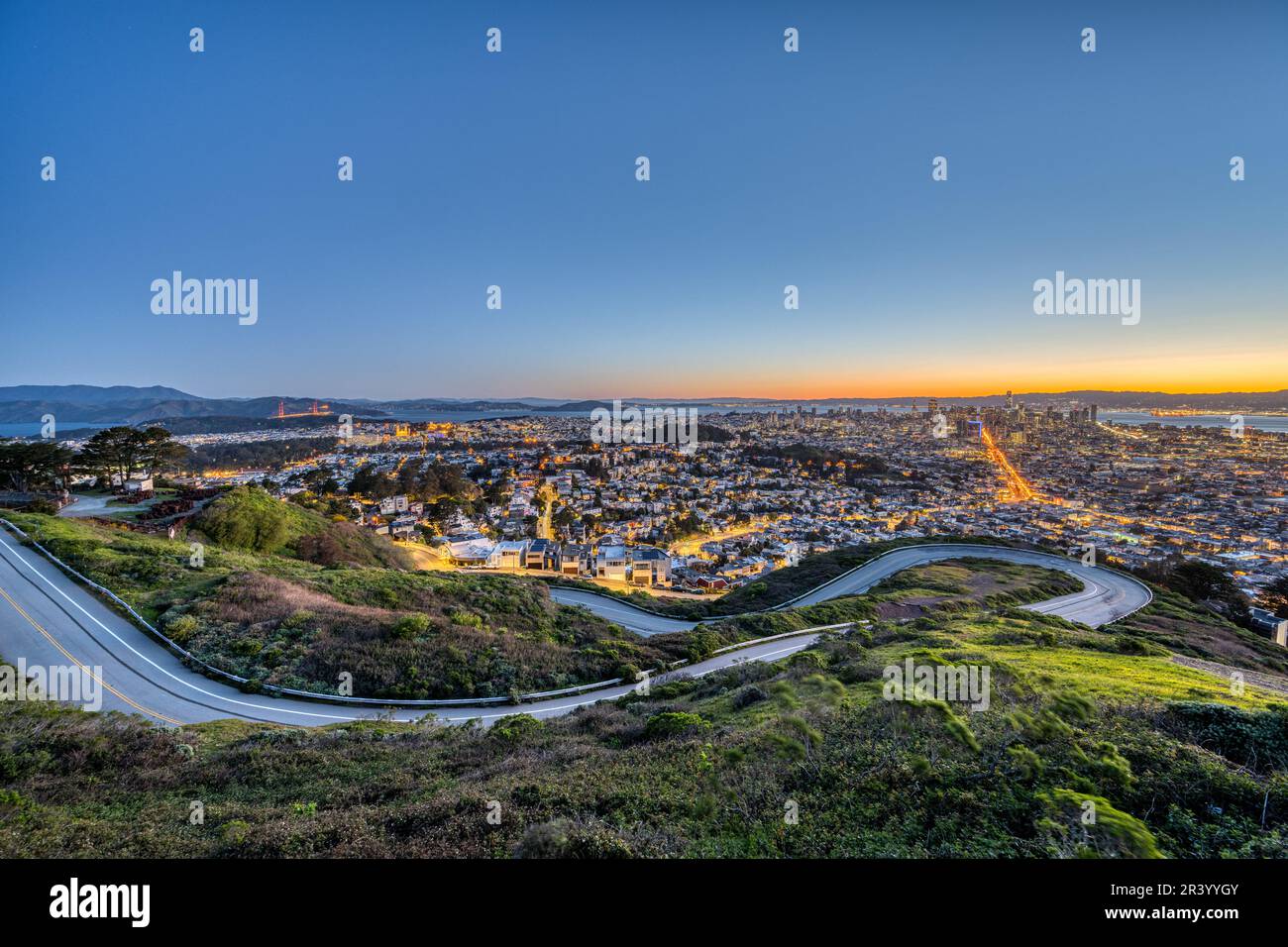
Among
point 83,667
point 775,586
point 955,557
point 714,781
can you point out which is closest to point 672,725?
point 714,781

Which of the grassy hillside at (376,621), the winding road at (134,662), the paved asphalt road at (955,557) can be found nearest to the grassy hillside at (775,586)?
the paved asphalt road at (955,557)

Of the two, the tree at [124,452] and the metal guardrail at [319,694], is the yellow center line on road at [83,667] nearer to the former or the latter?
the metal guardrail at [319,694]

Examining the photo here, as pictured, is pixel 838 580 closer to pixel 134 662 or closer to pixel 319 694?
pixel 319 694

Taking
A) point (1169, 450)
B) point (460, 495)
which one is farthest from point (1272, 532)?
point (460, 495)

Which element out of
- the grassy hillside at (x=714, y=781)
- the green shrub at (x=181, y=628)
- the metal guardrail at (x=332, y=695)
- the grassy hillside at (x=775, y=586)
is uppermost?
the grassy hillside at (x=714, y=781)
